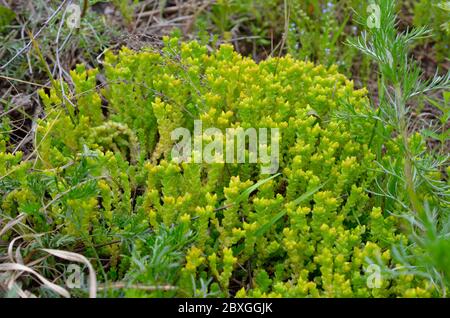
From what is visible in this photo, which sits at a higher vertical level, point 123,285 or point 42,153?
point 42,153

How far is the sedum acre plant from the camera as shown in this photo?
6.39ft

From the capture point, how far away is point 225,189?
205 cm

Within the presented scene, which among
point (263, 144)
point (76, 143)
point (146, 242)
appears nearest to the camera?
point (146, 242)

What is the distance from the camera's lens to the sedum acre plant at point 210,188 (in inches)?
76.7

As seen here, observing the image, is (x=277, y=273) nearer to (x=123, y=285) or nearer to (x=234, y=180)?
(x=234, y=180)

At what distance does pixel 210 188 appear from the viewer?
2152mm

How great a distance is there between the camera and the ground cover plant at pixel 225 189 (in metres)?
1.91

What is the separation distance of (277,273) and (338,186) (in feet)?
1.40

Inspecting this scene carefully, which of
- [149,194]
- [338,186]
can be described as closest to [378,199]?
[338,186]

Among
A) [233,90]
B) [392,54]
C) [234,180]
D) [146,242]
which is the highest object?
[392,54]

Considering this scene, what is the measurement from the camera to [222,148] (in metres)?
2.23

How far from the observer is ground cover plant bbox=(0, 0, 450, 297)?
191cm

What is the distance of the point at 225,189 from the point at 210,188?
0.37 ft
